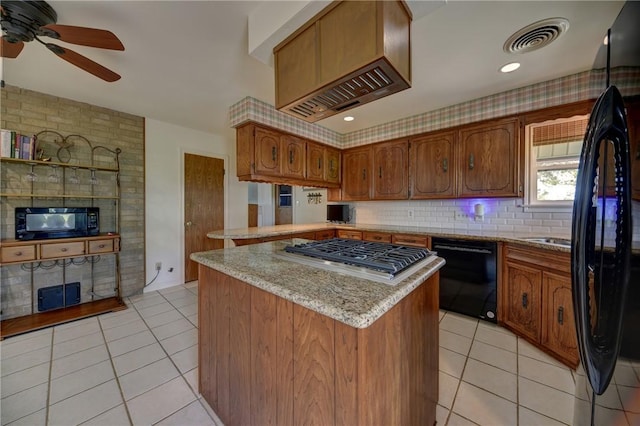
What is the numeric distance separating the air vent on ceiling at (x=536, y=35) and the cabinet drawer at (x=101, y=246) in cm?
433

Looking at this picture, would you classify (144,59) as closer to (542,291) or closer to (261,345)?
(261,345)

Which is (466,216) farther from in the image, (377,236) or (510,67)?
(510,67)

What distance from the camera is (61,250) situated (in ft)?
8.27

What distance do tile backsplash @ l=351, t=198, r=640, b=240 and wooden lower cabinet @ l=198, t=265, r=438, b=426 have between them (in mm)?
2167

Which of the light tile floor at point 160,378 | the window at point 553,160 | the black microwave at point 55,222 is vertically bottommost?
the light tile floor at point 160,378

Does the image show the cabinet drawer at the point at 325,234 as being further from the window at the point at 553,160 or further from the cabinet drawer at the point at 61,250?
the cabinet drawer at the point at 61,250

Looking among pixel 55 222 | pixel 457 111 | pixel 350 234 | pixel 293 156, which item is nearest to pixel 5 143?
pixel 55 222

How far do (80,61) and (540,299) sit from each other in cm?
399

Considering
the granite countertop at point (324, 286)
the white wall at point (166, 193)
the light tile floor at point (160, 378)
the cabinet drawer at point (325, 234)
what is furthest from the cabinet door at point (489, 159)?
the white wall at point (166, 193)

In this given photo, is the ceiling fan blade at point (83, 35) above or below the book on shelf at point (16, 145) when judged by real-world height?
above

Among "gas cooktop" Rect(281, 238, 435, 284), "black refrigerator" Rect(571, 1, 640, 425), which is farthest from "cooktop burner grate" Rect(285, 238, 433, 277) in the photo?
"black refrigerator" Rect(571, 1, 640, 425)

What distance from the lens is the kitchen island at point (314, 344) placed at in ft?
2.41

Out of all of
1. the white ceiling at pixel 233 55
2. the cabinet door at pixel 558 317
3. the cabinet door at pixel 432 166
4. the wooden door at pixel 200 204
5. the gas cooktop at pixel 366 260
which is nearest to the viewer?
the gas cooktop at pixel 366 260

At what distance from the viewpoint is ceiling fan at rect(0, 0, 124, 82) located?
138 centimetres
